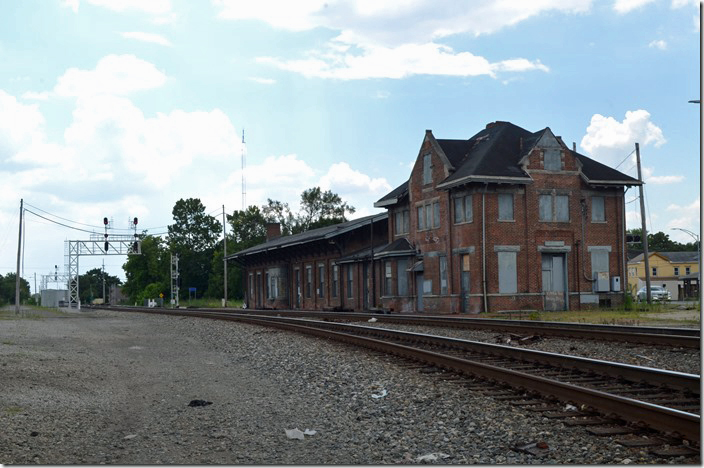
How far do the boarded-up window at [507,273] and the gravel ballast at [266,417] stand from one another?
857 inches

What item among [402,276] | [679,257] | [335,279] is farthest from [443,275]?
[679,257]

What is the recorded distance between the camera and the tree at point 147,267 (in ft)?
374

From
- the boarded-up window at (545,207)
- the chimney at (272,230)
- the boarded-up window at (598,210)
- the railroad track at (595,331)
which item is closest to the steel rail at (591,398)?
the railroad track at (595,331)

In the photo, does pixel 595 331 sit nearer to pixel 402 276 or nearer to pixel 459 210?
pixel 459 210

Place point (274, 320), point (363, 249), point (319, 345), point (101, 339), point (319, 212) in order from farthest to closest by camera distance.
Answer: point (319, 212) → point (363, 249) → point (274, 320) → point (101, 339) → point (319, 345)

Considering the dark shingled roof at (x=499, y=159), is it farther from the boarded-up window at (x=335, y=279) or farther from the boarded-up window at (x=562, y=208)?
the boarded-up window at (x=335, y=279)

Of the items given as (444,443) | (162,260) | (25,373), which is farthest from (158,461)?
(162,260)

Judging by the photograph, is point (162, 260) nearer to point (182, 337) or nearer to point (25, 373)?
point (182, 337)

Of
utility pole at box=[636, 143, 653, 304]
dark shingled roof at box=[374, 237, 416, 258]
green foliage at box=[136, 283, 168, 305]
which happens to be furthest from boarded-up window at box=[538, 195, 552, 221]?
green foliage at box=[136, 283, 168, 305]

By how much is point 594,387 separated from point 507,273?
89.6ft

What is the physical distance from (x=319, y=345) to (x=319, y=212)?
88.6 meters

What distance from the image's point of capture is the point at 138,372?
45.4 ft

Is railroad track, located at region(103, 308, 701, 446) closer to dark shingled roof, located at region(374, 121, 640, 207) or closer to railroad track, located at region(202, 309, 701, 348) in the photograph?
railroad track, located at region(202, 309, 701, 348)

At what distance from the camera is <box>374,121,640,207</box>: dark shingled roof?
36938mm
